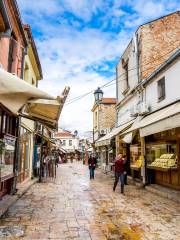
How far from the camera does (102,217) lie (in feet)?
22.4

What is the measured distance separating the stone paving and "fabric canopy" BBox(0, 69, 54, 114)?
8.58 ft

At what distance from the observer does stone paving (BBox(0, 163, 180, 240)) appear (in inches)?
210

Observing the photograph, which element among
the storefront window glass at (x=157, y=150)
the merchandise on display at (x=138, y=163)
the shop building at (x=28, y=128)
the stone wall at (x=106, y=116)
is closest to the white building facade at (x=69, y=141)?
the stone wall at (x=106, y=116)

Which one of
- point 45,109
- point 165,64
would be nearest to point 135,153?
point 165,64

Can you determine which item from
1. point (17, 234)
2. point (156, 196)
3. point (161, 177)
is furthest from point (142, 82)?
point (17, 234)

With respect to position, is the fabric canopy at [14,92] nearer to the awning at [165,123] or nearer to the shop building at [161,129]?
the awning at [165,123]

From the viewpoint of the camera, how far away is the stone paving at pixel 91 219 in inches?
210

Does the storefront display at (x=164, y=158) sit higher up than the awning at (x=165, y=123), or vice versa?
the awning at (x=165, y=123)

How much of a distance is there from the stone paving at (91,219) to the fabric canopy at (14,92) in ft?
8.58

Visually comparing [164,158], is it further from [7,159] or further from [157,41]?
[157,41]

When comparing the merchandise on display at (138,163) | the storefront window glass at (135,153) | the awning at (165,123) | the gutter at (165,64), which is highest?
the gutter at (165,64)

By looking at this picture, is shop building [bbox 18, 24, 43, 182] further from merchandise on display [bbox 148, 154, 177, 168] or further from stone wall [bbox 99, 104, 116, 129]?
stone wall [bbox 99, 104, 116, 129]

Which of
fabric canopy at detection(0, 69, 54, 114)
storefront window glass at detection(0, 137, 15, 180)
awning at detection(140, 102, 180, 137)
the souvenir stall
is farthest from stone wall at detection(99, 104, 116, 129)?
fabric canopy at detection(0, 69, 54, 114)

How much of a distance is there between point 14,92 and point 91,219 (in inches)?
157
